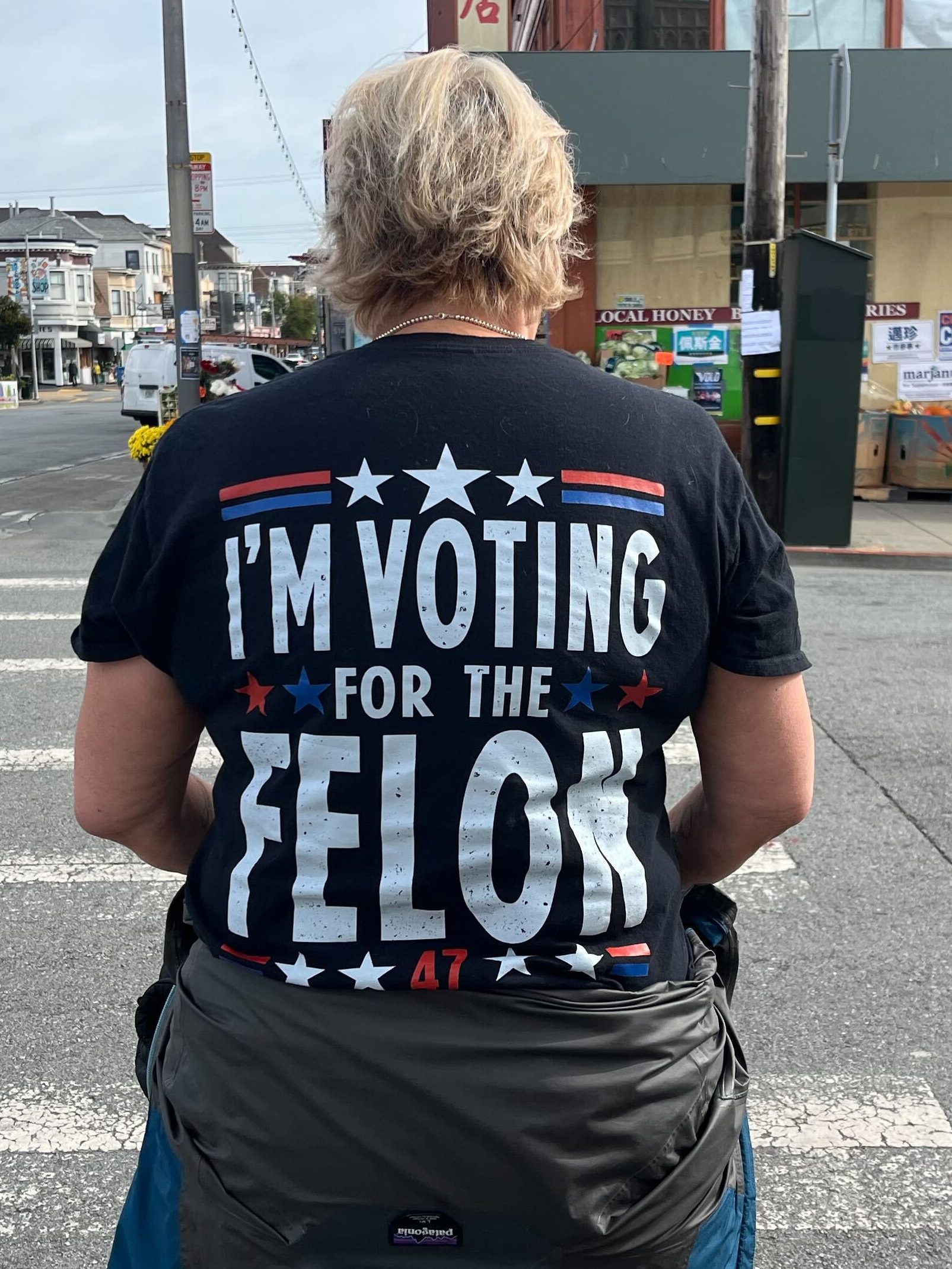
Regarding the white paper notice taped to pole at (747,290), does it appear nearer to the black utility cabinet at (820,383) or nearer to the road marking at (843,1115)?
the black utility cabinet at (820,383)

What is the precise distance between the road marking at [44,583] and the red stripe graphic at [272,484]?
28.5 ft

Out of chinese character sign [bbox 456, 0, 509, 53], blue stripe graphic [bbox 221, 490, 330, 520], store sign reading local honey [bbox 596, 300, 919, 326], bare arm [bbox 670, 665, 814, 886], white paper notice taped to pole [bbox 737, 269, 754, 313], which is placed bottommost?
bare arm [bbox 670, 665, 814, 886]

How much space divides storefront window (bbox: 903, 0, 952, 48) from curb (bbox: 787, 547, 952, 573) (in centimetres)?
671

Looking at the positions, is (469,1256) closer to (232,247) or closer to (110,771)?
(110,771)

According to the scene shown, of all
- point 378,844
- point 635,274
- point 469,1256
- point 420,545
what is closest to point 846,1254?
point 469,1256

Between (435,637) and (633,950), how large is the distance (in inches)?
15.8

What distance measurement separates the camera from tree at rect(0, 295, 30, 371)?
6744cm

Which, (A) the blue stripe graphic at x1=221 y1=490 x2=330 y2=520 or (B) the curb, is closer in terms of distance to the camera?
(A) the blue stripe graphic at x1=221 y1=490 x2=330 y2=520

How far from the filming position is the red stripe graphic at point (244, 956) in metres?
1.42

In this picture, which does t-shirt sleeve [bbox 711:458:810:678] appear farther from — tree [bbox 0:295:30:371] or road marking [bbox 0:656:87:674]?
tree [bbox 0:295:30:371]

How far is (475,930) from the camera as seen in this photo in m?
1.39

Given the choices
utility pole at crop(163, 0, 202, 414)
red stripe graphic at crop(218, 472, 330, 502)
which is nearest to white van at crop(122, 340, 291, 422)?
utility pole at crop(163, 0, 202, 414)

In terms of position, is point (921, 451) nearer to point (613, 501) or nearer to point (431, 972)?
point (613, 501)

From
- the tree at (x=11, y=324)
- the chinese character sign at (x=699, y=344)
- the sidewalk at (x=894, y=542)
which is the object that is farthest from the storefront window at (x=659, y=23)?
the tree at (x=11, y=324)
